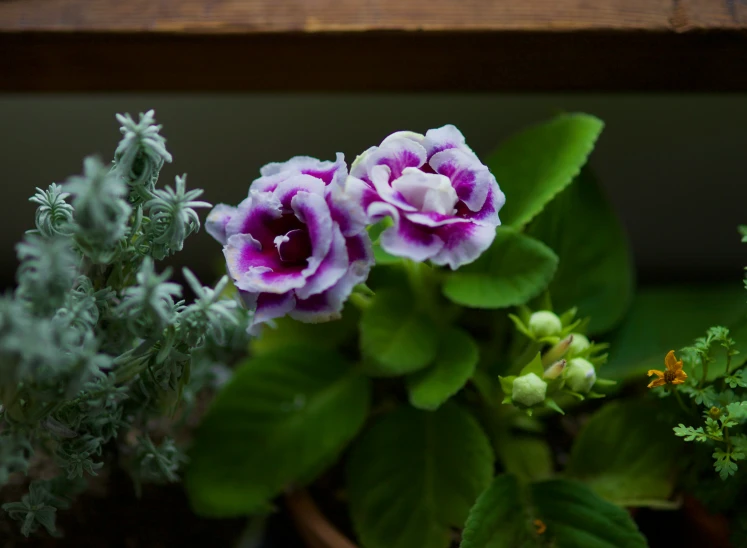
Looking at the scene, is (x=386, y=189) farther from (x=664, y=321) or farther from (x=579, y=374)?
(x=664, y=321)

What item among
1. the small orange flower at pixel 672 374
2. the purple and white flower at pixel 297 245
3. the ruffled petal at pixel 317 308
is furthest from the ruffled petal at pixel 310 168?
the small orange flower at pixel 672 374

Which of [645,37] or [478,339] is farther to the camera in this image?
[478,339]

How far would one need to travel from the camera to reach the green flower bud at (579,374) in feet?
2.00

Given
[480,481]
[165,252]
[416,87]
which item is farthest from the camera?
[416,87]

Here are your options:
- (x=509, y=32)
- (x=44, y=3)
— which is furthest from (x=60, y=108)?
(x=509, y=32)

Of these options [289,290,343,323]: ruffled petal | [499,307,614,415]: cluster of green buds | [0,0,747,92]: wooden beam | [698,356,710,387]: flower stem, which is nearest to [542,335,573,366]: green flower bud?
[499,307,614,415]: cluster of green buds

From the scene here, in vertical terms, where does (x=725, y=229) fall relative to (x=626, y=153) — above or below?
below

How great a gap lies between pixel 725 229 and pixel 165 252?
0.82 metres

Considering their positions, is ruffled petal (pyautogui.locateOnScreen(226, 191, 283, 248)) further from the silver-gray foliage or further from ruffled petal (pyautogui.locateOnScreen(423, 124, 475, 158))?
ruffled petal (pyautogui.locateOnScreen(423, 124, 475, 158))

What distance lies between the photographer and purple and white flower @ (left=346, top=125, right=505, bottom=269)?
52cm

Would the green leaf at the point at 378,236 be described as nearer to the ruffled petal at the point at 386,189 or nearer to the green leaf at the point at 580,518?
the ruffled petal at the point at 386,189

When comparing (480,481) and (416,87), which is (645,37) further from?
(480,481)

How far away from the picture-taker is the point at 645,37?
2.45 feet

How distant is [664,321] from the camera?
0.84m
